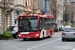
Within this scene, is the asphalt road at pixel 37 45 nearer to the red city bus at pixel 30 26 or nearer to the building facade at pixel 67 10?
the red city bus at pixel 30 26

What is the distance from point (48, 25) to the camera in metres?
31.6

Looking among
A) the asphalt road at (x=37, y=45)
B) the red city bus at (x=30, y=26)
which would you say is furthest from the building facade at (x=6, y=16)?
the asphalt road at (x=37, y=45)

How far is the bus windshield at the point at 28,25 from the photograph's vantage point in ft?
87.2

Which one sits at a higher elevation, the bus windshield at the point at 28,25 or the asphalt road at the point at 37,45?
the bus windshield at the point at 28,25

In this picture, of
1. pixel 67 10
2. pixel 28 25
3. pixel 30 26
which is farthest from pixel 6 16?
pixel 67 10

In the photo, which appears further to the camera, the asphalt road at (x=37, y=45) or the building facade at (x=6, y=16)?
the building facade at (x=6, y=16)

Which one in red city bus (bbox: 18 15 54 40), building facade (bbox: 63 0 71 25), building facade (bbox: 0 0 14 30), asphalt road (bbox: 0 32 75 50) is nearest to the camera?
asphalt road (bbox: 0 32 75 50)

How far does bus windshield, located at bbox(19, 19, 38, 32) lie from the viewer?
87.2ft

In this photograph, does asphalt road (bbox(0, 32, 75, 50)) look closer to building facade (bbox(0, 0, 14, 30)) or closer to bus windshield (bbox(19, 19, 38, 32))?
bus windshield (bbox(19, 19, 38, 32))

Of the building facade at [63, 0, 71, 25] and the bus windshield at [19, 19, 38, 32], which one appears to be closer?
the bus windshield at [19, 19, 38, 32]

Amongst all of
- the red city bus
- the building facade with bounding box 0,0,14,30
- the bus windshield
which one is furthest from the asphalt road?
the building facade with bounding box 0,0,14,30

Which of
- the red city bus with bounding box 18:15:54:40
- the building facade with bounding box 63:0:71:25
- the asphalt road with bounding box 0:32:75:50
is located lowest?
the asphalt road with bounding box 0:32:75:50

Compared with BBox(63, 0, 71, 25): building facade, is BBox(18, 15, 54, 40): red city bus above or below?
below

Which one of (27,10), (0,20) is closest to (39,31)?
(0,20)
